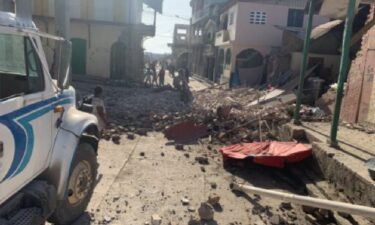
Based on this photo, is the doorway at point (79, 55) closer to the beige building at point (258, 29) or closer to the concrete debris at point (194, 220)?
the beige building at point (258, 29)

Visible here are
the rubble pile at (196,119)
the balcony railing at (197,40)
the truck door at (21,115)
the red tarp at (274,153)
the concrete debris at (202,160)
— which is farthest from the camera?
the balcony railing at (197,40)

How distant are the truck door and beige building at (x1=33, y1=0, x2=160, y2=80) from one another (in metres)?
18.9

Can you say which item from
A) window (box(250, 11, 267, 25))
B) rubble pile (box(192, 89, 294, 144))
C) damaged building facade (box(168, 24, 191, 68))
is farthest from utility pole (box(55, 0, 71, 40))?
damaged building facade (box(168, 24, 191, 68))

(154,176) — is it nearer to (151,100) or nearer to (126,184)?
(126,184)

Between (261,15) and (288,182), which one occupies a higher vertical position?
(261,15)

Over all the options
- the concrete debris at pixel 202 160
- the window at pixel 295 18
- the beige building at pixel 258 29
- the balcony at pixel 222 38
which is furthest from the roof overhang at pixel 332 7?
the balcony at pixel 222 38

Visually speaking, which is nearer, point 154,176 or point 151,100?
point 154,176

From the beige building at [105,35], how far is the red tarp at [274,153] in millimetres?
16135

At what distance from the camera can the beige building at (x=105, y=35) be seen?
71.0ft

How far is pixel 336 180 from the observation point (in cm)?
571

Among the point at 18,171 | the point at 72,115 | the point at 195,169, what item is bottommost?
the point at 195,169

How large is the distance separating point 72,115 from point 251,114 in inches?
318

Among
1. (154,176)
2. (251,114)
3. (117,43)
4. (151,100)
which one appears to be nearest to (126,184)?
(154,176)

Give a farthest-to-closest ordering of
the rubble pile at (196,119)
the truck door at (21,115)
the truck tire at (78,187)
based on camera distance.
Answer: the rubble pile at (196,119), the truck tire at (78,187), the truck door at (21,115)
